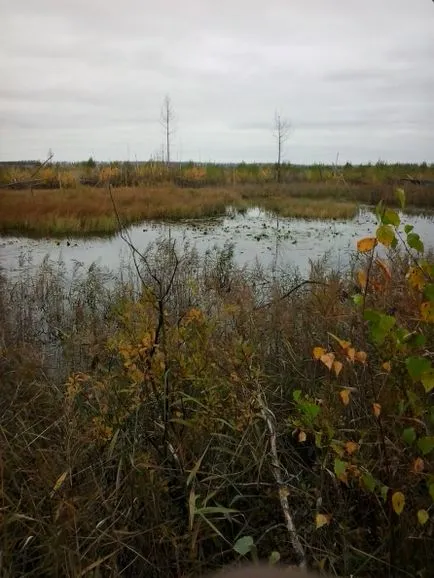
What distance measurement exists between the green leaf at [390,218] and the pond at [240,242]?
6.31 metres

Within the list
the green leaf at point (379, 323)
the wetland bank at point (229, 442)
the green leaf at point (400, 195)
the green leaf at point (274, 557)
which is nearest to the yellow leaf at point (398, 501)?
the wetland bank at point (229, 442)

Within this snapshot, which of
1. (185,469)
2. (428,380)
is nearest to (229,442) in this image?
(185,469)

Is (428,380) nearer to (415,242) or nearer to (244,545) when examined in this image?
(415,242)

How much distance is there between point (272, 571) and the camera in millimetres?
364

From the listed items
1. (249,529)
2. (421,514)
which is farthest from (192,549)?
(421,514)

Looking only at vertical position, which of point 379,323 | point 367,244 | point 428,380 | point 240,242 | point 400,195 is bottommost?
point 240,242

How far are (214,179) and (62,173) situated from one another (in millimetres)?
9960

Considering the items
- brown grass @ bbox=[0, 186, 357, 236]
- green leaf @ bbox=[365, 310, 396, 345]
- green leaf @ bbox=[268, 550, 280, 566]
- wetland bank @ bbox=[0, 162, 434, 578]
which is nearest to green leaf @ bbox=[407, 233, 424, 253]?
wetland bank @ bbox=[0, 162, 434, 578]

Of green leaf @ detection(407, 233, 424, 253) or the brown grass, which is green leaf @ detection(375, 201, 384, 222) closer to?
green leaf @ detection(407, 233, 424, 253)

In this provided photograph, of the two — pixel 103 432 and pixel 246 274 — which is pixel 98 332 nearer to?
pixel 103 432

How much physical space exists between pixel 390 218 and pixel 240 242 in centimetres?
1031

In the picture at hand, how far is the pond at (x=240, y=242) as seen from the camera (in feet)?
29.8

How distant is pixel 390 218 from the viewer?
1.29 metres

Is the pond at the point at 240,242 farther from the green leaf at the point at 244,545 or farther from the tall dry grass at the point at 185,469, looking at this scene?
the green leaf at the point at 244,545
